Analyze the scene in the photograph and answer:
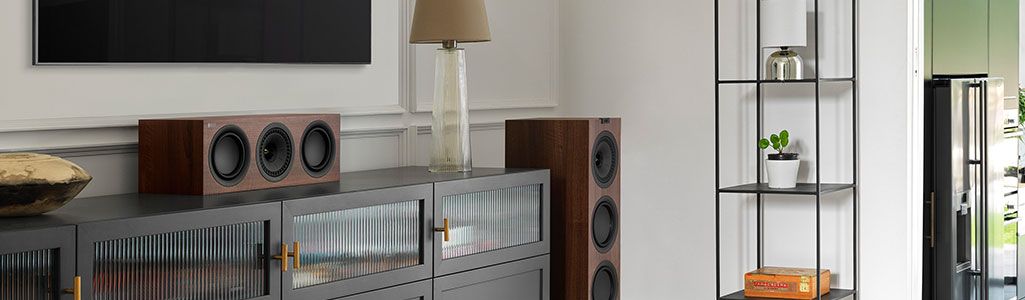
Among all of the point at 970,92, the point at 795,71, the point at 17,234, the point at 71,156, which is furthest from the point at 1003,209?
the point at 17,234

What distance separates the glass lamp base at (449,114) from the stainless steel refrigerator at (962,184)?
6.96 ft

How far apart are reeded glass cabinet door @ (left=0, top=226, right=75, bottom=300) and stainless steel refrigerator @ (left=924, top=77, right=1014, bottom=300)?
3459 millimetres

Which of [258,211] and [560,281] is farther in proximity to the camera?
[560,281]

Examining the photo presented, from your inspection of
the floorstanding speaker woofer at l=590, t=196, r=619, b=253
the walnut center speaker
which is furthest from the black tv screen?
the floorstanding speaker woofer at l=590, t=196, r=619, b=253

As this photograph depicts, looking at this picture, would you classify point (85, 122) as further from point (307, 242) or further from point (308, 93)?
point (308, 93)

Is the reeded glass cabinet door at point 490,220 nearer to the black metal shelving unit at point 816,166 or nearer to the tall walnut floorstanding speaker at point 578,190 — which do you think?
the tall walnut floorstanding speaker at point 578,190

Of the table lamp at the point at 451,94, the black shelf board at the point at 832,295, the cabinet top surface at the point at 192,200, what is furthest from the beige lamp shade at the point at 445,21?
the black shelf board at the point at 832,295

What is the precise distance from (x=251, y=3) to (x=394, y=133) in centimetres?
77

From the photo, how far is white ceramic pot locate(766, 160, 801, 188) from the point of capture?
158 inches

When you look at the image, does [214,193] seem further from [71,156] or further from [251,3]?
[251,3]

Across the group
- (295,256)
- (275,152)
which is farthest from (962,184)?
(295,256)

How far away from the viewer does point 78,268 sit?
235 centimetres

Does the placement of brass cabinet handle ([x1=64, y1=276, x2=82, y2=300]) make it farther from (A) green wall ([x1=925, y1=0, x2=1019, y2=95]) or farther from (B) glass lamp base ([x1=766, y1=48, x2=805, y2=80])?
(A) green wall ([x1=925, y1=0, x2=1019, y2=95])

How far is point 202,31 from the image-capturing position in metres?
3.16
